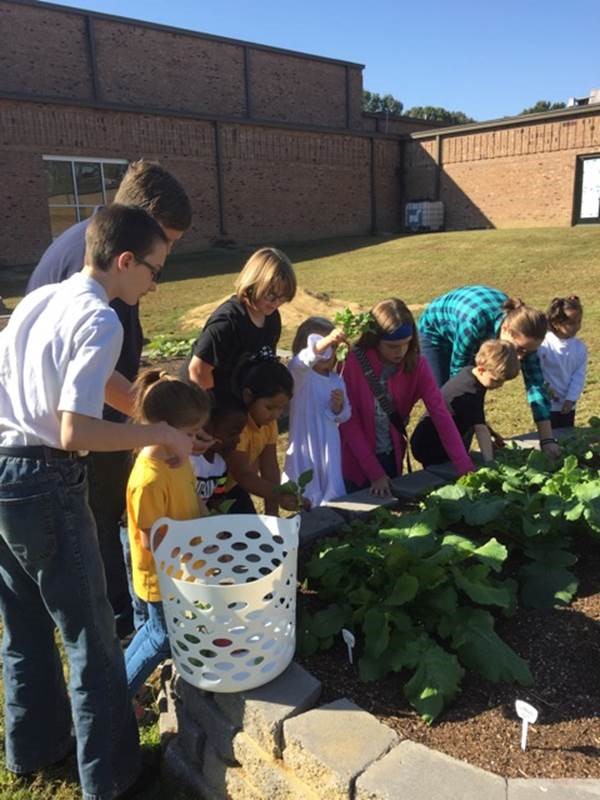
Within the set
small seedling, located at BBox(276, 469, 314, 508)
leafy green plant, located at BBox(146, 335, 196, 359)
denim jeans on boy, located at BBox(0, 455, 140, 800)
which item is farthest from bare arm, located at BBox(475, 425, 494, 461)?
leafy green plant, located at BBox(146, 335, 196, 359)

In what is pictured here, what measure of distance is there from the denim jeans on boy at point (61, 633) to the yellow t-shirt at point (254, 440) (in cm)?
111

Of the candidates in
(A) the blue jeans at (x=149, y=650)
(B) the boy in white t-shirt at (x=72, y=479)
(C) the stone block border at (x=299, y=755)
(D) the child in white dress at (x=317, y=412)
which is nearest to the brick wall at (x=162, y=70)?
(D) the child in white dress at (x=317, y=412)

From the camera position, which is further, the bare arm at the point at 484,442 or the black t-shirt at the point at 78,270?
the bare arm at the point at 484,442

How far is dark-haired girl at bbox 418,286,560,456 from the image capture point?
3.70 m

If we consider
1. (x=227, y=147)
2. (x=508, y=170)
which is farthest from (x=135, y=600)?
(x=508, y=170)

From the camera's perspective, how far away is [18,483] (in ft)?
5.90

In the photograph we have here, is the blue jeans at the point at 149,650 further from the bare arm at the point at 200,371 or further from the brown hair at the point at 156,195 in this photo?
the brown hair at the point at 156,195

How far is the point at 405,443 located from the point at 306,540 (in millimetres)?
1270

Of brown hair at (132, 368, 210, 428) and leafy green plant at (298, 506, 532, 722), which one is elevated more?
brown hair at (132, 368, 210, 428)

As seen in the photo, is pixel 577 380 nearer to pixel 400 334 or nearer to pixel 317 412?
pixel 400 334

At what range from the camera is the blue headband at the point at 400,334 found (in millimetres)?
3398

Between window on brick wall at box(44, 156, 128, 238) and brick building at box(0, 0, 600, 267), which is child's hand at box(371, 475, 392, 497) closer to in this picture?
brick building at box(0, 0, 600, 267)

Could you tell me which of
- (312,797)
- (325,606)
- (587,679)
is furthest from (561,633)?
(312,797)

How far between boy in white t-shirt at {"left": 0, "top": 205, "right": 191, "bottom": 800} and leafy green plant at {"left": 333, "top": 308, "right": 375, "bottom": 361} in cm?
155
